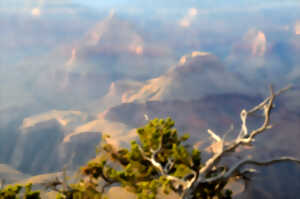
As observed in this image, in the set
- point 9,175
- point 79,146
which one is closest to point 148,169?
point 9,175

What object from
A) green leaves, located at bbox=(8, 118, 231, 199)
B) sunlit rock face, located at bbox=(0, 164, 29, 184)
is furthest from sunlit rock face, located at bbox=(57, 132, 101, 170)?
green leaves, located at bbox=(8, 118, 231, 199)

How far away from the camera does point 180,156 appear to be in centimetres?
1823

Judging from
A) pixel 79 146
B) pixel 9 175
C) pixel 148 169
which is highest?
pixel 79 146

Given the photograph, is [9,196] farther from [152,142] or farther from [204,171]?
[204,171]

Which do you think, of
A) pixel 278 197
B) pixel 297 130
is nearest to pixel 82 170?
pixel 278 197

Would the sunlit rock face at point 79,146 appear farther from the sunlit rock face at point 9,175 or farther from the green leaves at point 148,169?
the green leaves at point 148,169

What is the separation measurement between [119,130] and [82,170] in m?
176

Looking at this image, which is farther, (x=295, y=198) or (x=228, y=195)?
(x=295, y=198)

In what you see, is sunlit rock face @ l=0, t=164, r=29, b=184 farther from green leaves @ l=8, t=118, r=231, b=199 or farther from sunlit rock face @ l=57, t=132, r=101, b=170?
green leaves @ l=8, t=118, r=231, b=199

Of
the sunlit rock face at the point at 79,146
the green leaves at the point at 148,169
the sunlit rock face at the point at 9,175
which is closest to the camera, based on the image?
the green leaves at the point at 148,169

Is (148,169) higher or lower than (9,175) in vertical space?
lower

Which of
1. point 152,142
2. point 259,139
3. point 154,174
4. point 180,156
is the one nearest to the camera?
point 180,156

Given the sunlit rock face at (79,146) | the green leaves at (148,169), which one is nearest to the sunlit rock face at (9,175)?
the sunlit rock face at (79,146)

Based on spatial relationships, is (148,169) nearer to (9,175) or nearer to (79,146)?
(9,175)
